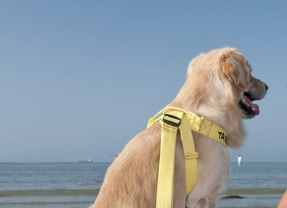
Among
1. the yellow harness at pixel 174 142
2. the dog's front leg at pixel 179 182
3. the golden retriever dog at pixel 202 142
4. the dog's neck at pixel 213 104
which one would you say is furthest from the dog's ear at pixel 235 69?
the dog's front leg at pixel 179 182

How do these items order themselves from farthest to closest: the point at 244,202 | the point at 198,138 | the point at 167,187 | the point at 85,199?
the point at 85,199 < the point at 244,202 < the point at 198,138 < the point at 167,187

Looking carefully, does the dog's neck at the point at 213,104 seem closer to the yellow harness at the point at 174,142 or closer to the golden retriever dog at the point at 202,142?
the golden retriever dog at the point at 202,142

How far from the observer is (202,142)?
296 cm

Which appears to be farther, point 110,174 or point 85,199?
point 85,199

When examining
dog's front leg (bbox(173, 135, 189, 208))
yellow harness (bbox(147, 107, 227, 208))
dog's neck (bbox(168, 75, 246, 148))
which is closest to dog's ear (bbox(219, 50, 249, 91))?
dog's neck (bbox(168, 75, 246, 148))

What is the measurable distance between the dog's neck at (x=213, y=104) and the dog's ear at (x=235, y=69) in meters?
0.10

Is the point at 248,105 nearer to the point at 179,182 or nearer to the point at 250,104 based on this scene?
the point at 250,104

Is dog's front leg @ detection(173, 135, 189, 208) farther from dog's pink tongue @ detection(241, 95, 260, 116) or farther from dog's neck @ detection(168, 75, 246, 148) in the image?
dog's pink tongue @ detection(241, 95, 260, 116)

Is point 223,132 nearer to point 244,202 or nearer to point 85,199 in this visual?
point 244,202

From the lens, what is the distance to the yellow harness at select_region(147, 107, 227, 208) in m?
2.58

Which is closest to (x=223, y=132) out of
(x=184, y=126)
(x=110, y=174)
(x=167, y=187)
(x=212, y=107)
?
(x=212, y=107)

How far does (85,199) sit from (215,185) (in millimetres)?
8741

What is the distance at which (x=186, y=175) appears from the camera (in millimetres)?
2805

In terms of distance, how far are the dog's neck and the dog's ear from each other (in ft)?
0.34
